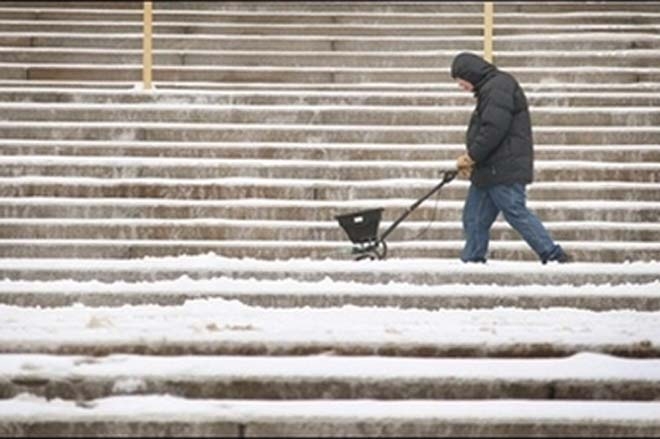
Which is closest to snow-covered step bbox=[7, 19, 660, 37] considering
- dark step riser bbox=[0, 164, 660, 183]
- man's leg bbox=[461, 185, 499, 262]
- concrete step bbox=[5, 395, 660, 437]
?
dark step riser bbox=[0, 164, 660, 183]

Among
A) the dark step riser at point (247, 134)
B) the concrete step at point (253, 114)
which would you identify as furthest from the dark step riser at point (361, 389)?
the concrete step at point (253, 114)

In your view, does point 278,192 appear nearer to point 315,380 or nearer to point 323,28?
point 315,380

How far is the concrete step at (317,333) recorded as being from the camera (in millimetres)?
5035

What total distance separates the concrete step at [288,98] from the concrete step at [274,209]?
5.34 feet

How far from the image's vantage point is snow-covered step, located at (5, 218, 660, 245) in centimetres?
760

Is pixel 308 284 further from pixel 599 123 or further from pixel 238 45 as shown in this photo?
pixel 238 45

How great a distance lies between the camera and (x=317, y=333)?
205 inches

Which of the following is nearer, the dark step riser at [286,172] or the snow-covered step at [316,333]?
the snow-covered step at [316,333]

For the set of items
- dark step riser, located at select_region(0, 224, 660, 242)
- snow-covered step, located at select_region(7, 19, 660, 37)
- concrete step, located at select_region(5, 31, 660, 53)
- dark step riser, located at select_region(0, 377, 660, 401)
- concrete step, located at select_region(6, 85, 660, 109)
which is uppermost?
snow-covered step, located at select_region(7, 19, 660, 37)

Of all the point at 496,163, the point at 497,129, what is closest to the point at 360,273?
the point at 496,163

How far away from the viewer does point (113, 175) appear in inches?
327

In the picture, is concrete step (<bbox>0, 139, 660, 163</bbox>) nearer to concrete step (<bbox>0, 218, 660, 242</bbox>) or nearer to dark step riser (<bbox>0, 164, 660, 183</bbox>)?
dark step riser (<bbox>0, 164, 660, 183</bbox>)

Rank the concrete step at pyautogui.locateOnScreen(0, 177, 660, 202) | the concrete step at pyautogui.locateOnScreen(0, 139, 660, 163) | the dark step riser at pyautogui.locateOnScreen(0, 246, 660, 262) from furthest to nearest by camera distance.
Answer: the concrete step at pyautogui.locateOnScreen(0, 139, 660, 163) → the concrete step at pyautogui.locateOnScreen(0, 177, 660, 202) → the dark step riser at pyautogui.locateOnScreen(0, 246, 660, 262)

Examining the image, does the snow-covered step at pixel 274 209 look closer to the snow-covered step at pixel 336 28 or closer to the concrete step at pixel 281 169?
the concrete step at pixel 281 169
